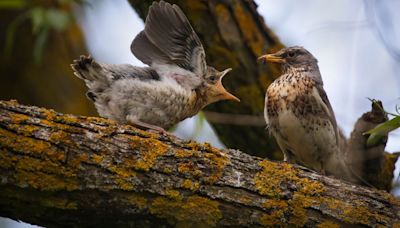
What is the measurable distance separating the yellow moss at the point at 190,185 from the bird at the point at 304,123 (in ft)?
6.77

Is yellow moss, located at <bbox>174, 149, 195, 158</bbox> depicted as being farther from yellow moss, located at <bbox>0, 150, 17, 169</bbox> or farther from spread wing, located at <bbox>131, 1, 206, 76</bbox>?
spread wing, located at <bbox>131, 1, 206, 76</bbox>

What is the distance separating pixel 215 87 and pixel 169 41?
21.2 inches

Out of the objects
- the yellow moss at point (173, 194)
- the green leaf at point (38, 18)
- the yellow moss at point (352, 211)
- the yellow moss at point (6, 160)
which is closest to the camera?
the yellow moss at point (6, 160)

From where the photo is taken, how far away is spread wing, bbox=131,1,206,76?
4.96 m

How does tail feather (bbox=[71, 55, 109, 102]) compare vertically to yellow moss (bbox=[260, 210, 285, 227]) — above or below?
above

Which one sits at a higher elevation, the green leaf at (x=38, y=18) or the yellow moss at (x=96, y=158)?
the green leaf at (x=38, y=18)

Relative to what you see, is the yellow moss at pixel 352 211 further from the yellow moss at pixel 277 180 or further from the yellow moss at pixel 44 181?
the yellow moss at pixel 44 181

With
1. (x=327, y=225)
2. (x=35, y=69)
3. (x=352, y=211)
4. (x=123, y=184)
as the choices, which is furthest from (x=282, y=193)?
(x=35, y=69)

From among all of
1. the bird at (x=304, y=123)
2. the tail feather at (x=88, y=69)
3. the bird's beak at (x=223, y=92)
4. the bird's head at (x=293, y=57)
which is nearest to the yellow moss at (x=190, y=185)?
the tail feather at (x=88, y=69)

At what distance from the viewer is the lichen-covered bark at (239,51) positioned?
5520 mm

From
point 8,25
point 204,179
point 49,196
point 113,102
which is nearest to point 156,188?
point 204,179

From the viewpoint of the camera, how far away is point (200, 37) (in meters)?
5.56

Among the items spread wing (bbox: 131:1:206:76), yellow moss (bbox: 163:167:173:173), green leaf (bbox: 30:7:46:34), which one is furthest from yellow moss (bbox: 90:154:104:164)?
green leaf (bbox: 30:7:46:34)

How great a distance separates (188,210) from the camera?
147 inches
